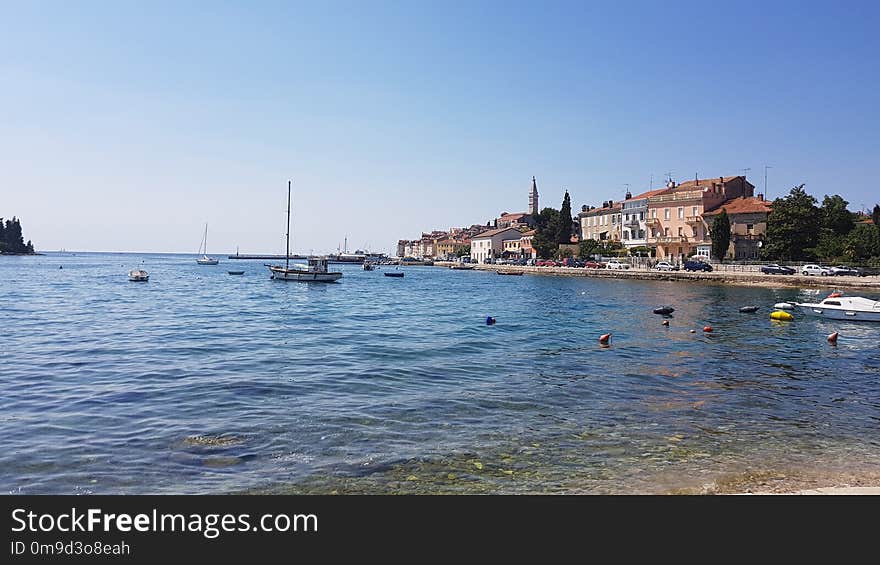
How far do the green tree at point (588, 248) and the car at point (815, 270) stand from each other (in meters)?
38.8

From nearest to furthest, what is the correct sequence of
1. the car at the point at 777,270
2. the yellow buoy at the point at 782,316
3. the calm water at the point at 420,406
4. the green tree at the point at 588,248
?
the calm water at the point at 420,406
the yellow buoy at the point at 782,316
the car at the point at 777,270
the green tree at the point at 588,248

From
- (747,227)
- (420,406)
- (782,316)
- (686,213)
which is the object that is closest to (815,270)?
(747,227)

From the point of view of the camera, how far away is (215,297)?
168 ft

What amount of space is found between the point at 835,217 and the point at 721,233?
42.1 feet

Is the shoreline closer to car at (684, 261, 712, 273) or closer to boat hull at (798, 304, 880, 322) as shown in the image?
car at (684, 261, 712, 273)

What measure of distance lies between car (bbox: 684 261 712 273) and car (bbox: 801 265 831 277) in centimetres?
1027

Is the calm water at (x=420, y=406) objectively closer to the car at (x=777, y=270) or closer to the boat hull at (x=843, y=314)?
the boat hull at (x=843, y=314)

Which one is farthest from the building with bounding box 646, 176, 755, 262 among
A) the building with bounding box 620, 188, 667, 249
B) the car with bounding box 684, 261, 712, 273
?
the car with bounding box 684, 261, 712, 273

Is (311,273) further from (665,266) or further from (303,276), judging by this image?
(665,266)

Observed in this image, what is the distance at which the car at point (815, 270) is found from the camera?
59688 mm

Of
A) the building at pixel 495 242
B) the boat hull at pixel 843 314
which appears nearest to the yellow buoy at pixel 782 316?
the boat hull at pixel 843 314
